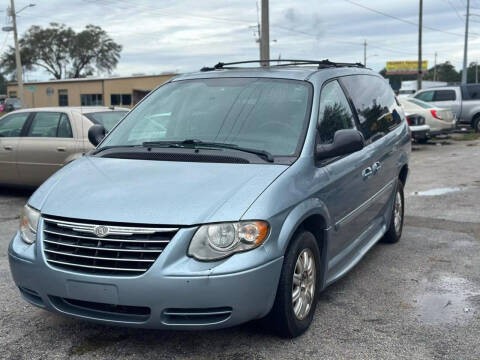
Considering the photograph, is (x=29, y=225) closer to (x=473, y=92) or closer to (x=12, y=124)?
(x=12, y=124)

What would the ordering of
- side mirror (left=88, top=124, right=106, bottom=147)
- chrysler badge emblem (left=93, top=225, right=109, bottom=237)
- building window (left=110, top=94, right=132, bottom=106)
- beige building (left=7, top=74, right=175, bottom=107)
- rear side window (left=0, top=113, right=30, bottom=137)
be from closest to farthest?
chrysler badge emblem (left=93, top=225, right=109, bottom=237) < side mirror (left=88, top=124, right=106, bottom=147) < rear side window (left=0, top=113, right=30, bottom=137) < beige building (left=7, top=74, right=175, bottom=107) < building window (left=110, top=94, right=132, bottom=106)

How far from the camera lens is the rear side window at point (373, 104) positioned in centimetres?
526

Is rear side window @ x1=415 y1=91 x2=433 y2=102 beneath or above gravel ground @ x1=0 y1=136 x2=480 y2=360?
above

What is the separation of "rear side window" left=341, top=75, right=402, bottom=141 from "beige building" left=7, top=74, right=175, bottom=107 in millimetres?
48993

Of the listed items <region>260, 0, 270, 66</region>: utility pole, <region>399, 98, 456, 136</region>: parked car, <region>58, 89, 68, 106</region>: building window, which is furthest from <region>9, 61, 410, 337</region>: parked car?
<region>58, 89, 68, 106</region>: building window

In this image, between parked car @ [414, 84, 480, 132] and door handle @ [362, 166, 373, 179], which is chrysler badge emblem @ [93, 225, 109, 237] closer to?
door handle @ [362, 166, 373, 179]

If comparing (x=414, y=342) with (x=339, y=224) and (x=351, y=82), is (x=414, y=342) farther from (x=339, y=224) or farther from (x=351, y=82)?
(x=351, y=82)

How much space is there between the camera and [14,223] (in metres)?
7.52

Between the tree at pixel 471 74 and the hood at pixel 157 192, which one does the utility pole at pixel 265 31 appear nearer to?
the hood at pixel 157 192

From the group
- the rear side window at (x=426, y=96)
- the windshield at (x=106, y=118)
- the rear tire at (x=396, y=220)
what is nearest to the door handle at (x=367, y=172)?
the rear tire at (x=396, y=220)

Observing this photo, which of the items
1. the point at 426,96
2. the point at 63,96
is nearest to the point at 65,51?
the point at 63,96

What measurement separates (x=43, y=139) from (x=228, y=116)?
204 inches

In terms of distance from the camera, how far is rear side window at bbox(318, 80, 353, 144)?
4.41 m

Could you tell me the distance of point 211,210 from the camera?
333 cm
